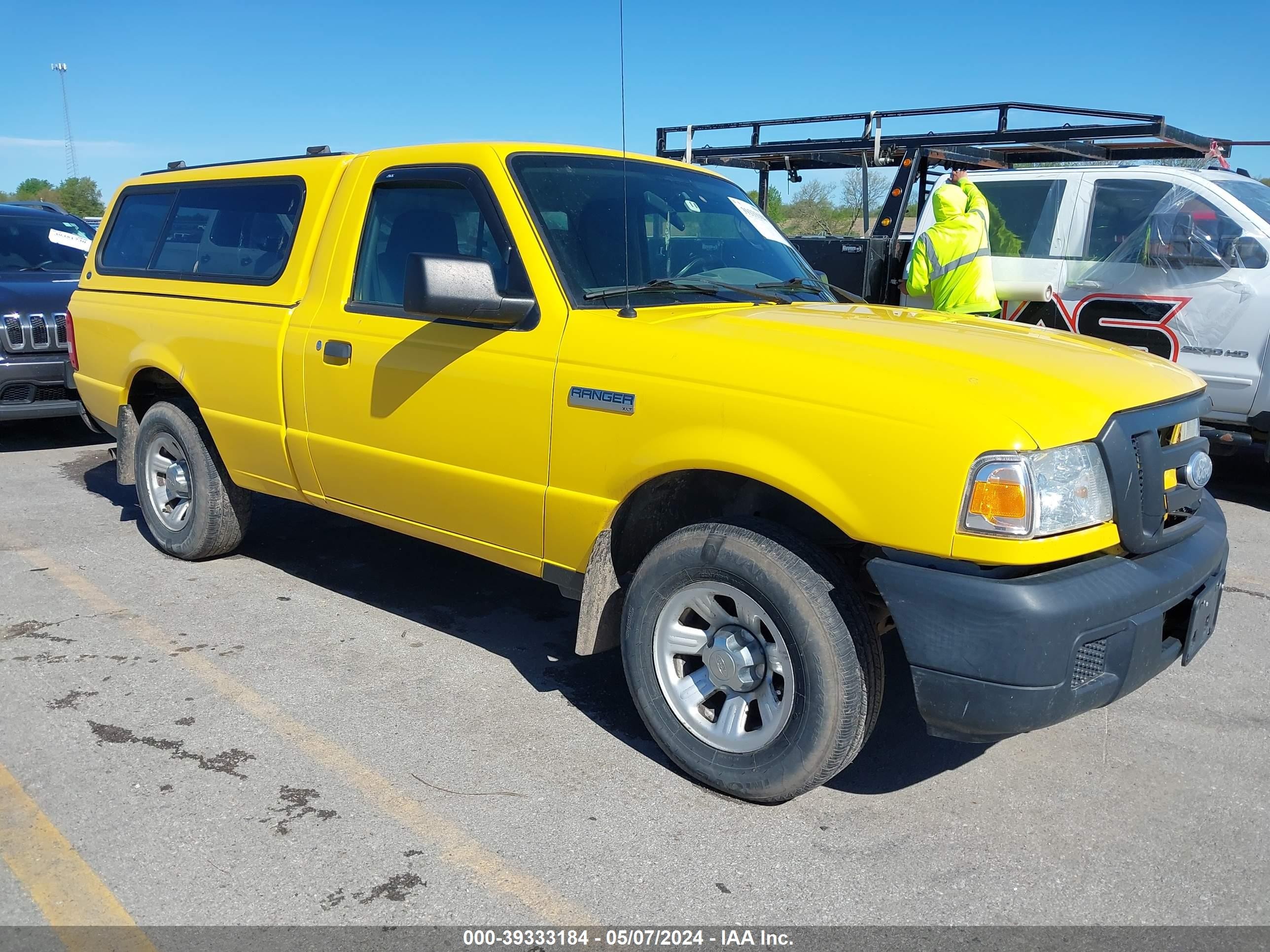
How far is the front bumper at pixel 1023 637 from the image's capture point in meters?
2.61

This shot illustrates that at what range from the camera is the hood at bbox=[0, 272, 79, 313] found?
25.9 ft

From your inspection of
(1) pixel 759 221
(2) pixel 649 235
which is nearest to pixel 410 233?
(2) pixel 649 235

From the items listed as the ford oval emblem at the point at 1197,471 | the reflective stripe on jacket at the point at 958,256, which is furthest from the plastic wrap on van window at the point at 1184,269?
the ford oval emblem at the point at 1197,471

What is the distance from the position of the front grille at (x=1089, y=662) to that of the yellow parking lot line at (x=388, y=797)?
4.61 feet

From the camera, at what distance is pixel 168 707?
3.77 metres

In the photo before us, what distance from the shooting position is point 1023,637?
8.51 feet

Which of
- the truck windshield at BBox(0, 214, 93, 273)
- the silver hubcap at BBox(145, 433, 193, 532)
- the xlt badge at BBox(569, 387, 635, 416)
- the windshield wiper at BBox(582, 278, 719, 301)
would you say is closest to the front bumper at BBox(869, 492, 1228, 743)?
the xlt badge at BBox(569, 387, 635, 416)

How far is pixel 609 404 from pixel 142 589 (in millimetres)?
3026

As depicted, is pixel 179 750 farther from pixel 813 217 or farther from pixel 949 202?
pixel 813 217

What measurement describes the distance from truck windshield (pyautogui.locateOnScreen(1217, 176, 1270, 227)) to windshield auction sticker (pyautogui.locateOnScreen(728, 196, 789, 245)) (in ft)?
13.8

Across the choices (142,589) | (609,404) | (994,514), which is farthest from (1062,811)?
(142,589)

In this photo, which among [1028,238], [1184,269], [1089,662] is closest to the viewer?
[1089,662]

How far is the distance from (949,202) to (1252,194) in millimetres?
2092

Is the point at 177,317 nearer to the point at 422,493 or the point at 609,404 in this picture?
the point at 422,493
